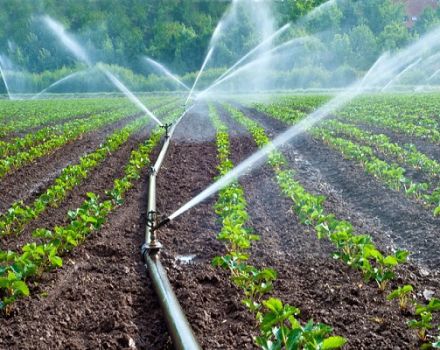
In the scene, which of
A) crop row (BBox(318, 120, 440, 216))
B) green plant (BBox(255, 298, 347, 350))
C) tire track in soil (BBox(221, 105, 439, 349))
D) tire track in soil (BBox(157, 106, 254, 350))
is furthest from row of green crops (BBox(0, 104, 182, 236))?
crop row (BBox(318, 120, 440, 216))

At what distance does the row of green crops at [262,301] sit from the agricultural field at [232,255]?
12 millimetres

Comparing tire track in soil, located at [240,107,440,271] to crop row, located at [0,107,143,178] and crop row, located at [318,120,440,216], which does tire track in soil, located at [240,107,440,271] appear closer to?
crop row, located at [318,120,440,216]

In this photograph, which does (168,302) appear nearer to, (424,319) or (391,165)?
(424,319)

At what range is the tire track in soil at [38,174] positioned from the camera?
8.49m

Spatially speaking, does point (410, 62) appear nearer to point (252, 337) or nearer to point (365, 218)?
point (365, 218)

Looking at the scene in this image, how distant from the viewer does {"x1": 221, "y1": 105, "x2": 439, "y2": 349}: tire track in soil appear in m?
3.63

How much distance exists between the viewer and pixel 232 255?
4.84 meters

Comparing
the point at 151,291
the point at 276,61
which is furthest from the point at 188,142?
the point at 276,61

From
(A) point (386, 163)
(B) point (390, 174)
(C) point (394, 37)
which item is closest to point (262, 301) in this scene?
(B) point (390, 174)

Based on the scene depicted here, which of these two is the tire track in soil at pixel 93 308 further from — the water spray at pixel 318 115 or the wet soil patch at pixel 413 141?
the wet soil patch at pixel 413 141

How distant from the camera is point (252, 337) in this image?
3600 mm

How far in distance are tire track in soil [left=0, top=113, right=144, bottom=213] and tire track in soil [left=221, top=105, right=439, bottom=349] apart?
3476 millimetres

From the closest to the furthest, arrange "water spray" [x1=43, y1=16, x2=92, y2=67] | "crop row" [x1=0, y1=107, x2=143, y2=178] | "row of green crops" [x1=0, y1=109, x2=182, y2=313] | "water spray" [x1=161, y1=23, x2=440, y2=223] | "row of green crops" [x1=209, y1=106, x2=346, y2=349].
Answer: "row of green crops" [x1=209, y1=106, x2=346, y2=349] < "row of green crops" [x1=0, y1=109, x2=182, y2=313] < "water spray" [x1=161, y1=23, x2=440, y2=223] < "crop row" [x1=0, y1=107, x2=143, y2=178] < "water spray" [x1=43, y1=16, x2=92, y2=67]

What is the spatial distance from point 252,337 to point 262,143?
9348 mm
